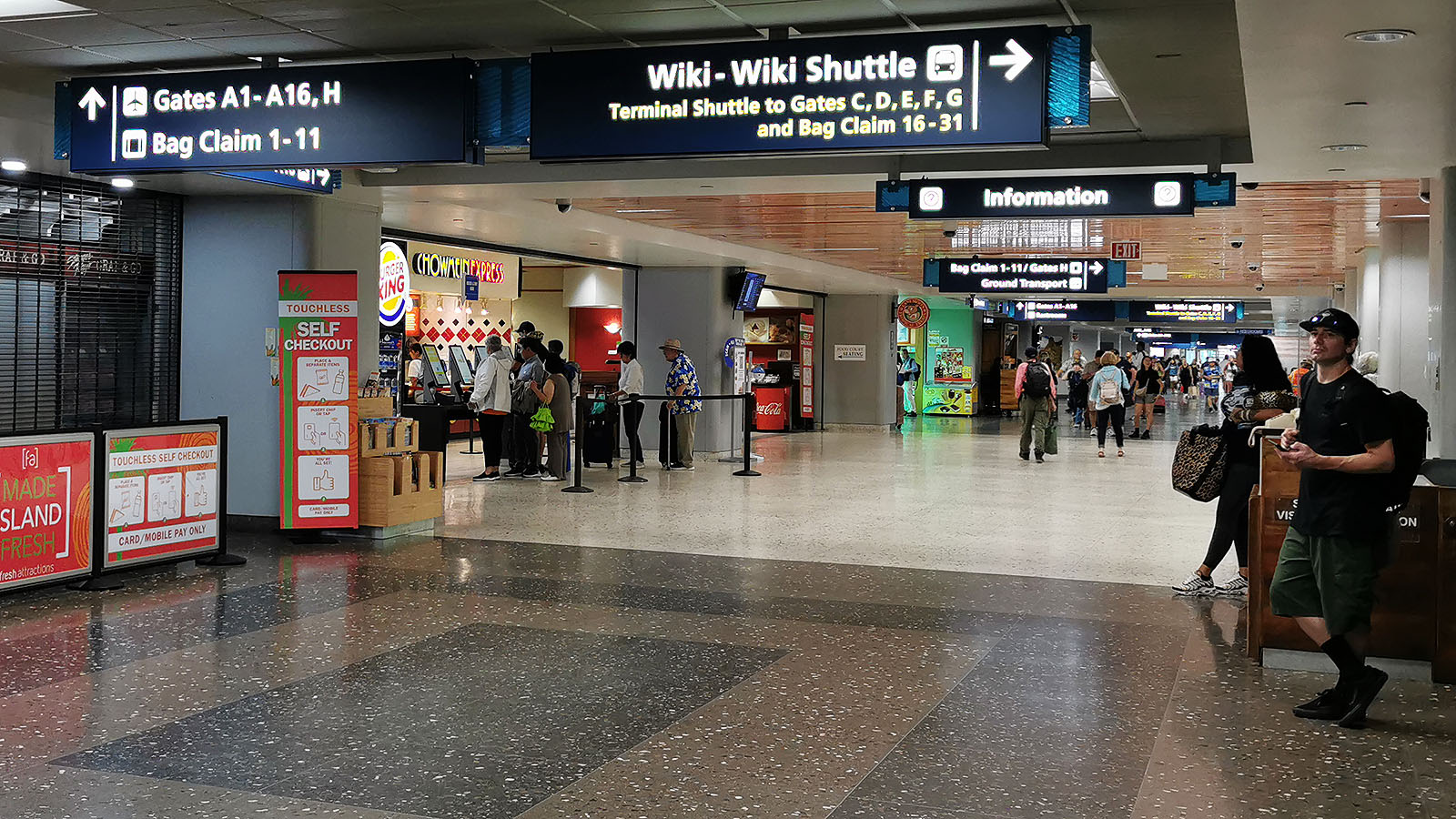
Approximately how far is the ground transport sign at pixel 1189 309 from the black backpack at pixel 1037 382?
1337 centimetres

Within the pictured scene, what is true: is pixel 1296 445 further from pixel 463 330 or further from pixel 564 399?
pixel 463 330

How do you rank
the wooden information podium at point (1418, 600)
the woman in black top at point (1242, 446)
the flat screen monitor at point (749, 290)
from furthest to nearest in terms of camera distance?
the flat screen monitor at point (749, 290) < the woman in black top at point (1242, 446) < the wooden information podium at point (1418, 600)

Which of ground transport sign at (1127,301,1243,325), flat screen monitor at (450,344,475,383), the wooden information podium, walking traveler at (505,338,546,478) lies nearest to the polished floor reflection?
the wooden information podium

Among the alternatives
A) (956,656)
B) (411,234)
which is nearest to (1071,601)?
(956,656)

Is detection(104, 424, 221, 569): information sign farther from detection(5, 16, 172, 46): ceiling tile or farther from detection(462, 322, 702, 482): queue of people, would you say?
detection(462, 322, 702, 482): queue of people

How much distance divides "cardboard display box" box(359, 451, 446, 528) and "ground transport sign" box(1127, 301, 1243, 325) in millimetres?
24209

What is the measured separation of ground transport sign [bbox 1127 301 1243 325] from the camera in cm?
3069

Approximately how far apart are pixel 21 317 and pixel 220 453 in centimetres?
203

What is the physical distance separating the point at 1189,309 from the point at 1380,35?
28237mm

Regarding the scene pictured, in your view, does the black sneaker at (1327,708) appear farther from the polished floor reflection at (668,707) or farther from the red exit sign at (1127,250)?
the red exit sign at (1127,250)

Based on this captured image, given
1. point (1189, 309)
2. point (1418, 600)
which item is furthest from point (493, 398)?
point (1189, 309)

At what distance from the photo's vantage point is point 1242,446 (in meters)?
7.75

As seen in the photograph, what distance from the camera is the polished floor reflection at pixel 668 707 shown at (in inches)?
161

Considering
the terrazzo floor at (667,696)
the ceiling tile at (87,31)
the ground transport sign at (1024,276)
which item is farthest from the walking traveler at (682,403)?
the ceiling tile at (87,31)
